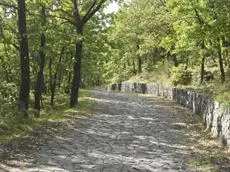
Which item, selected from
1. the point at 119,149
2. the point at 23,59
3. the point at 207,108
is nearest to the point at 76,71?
the point at 23,59

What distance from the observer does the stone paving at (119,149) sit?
33.7ft

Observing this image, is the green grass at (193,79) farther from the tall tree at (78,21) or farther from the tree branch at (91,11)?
the tree branch at (91,11)

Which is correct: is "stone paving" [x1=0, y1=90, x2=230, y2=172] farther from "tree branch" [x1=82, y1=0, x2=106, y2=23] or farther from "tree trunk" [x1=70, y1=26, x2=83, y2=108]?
"tree branch" [x1=82, y1=0, x2=106, y2=23]

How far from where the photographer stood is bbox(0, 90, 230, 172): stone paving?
10273mm

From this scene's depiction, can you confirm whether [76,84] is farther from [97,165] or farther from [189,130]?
[97,165]

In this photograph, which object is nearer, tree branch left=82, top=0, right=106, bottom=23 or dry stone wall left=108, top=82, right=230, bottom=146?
dry stone wall left=108, top=82, right=230, bottom=146

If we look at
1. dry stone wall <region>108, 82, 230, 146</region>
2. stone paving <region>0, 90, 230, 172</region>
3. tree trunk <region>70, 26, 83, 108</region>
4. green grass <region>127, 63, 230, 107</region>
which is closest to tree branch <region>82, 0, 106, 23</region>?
tree trunk <region>70, 26, 83, 108</region>

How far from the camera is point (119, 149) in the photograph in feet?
40.9

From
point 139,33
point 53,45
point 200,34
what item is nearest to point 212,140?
point 200,34

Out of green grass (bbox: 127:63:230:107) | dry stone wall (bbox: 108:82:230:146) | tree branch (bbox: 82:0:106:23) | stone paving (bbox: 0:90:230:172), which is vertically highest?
tree branch (bbox: 82:0:106:23)

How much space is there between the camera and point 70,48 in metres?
32.5

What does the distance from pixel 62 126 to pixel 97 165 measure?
620 cm

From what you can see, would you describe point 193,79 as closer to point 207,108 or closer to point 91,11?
point 91,11

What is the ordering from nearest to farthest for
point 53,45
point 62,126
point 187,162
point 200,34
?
point 187,162, point 62,126, point 200,34, point 53,45
